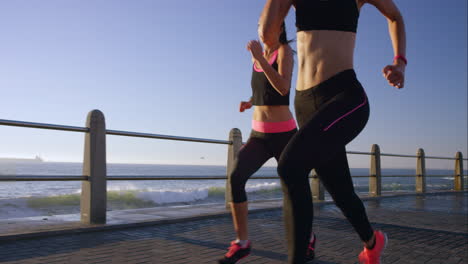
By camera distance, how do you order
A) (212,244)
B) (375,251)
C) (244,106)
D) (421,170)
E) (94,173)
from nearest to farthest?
(375,251) < (244,106) < (212,244) < (94,173) < (421,170)

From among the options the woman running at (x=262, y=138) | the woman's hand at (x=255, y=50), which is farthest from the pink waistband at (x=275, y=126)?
the woman's hand at (x=255, y=50)

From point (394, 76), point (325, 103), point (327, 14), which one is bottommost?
point (325, 103)

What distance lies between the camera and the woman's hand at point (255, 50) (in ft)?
8.65

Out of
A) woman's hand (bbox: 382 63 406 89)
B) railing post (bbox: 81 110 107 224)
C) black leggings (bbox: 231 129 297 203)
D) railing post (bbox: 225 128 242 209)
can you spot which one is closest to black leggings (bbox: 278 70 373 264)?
woman's hand (bbox: 382 63 406 89)

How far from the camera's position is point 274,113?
3367 mm

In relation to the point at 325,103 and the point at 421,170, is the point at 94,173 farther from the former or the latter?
the point at 421,170

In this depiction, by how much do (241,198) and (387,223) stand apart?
3.85 m

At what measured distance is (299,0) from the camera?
236cm

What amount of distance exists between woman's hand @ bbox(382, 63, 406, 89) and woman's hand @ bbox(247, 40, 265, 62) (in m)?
0.81

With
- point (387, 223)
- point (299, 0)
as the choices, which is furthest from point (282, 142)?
point (387, 223)

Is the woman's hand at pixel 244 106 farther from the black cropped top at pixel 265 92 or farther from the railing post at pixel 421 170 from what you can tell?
the railing post at pixel 421 170

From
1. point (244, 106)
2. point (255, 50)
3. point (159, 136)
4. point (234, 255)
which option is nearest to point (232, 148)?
point (159, 136)

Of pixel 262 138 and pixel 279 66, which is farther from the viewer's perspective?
pixel 262 138

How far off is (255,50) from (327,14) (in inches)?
21.1
